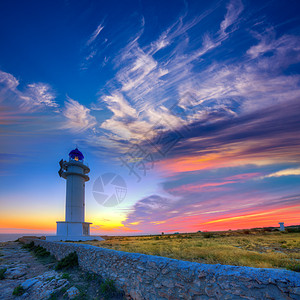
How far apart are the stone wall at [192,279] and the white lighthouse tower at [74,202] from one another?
2574 centimetres

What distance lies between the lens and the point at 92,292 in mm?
8070

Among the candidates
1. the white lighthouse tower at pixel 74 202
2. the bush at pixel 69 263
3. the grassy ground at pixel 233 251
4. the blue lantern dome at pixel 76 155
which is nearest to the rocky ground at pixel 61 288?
the bush at pixel 69 263

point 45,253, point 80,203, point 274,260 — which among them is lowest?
point 45,253

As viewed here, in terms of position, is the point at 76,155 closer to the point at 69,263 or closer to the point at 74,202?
the point at 74,202

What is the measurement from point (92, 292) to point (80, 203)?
90.7 ft

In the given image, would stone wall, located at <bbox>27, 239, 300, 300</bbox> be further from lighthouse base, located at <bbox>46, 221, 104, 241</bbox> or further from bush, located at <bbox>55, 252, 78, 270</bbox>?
lighthouse base, located at <bbox>46, 221, 104, 241</bbox>

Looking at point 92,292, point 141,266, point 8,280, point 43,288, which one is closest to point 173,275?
point 141,266

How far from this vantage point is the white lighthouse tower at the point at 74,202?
1206 inches

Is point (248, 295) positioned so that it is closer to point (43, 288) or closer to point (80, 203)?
point (43, 288)

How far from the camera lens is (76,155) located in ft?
120

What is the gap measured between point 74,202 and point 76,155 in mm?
8743

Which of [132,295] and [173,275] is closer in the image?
[173,275]

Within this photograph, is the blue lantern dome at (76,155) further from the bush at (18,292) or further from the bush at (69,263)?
the bush at (18,292)

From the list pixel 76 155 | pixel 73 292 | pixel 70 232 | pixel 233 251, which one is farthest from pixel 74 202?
pixel 233 251
